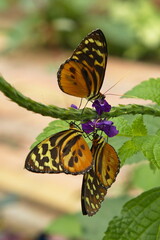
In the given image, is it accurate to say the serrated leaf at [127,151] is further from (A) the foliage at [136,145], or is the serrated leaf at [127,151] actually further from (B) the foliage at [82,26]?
(B) the foliage at [82,26]

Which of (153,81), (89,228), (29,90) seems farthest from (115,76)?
(153,81)

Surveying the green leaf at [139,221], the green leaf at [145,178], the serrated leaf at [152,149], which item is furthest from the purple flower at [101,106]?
the green leaf at [145,178]

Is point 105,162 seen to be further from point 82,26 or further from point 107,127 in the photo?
point 82,26

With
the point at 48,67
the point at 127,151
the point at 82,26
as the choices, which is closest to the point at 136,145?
the point at 127,151

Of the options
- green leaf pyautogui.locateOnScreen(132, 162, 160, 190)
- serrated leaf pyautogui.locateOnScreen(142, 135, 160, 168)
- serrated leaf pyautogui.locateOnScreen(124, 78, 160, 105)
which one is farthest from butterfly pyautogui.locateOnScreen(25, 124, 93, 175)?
green leaf pyautogui.locateOnScreen(132, 162, 160, 190)

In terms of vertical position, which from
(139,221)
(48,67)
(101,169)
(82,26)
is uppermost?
(82,26)

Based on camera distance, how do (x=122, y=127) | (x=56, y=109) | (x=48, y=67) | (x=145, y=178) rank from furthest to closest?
(x=48, y=67)
(x=145, y=178)
(x=122, y=127)
(x=56, y=109)

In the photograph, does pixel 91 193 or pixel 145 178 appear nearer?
pixel 91 193

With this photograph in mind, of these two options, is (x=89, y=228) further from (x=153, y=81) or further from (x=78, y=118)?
(x=78, y=118)
